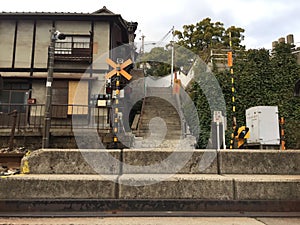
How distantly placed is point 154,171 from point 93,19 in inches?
499

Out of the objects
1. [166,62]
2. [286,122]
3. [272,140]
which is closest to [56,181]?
[272,140]

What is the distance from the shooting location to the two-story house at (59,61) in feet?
44.7

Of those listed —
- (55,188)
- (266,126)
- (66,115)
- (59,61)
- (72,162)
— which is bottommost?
(55,188)

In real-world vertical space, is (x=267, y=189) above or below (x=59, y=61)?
below

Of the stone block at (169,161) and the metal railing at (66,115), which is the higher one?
the metal railing at (66,115)

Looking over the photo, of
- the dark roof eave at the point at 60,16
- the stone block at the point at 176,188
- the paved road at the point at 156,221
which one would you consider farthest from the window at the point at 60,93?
the paved road at the point at 156,221

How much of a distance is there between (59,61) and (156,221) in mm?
12931

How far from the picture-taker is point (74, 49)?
46.8 ft

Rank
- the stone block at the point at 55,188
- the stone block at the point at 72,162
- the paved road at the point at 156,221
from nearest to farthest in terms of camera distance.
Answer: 1. the paved road at the point at 156,221
2. the stone block at the point at 55,188
3. the stone block at the point at 72,162

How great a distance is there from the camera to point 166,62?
31219mm

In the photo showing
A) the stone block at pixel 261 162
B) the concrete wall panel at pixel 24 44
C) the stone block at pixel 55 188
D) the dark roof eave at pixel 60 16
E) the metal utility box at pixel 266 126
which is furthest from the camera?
the concrete wall panel at pixel 24 44

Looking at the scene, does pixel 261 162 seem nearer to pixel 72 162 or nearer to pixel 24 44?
pixel 72 162

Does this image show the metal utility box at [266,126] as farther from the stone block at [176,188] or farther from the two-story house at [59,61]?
the two-story house at [59,61]

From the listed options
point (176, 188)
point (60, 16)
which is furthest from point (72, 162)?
point (60, 16)
